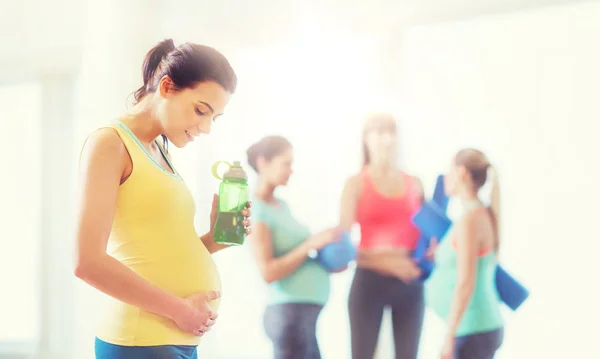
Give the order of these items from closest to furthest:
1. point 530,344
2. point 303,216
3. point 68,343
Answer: point 530,344 < point 303,216 < point 68,343

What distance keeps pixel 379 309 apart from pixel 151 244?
2.77 ft

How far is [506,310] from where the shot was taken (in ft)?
5.15

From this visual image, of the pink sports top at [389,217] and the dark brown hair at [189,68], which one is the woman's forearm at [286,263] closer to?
the pink sports top at [389,217]

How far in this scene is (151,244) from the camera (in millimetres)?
942

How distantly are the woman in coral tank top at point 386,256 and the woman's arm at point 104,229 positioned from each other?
0.80 meters

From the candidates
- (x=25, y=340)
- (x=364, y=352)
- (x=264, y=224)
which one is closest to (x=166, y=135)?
(x=264, y=224)

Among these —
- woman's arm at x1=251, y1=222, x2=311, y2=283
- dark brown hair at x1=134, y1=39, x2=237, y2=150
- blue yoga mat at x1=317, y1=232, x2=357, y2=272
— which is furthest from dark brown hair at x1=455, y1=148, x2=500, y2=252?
dark brown hair at x1=134, y1=39, x2=237, y2=150

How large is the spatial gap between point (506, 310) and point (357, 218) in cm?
44

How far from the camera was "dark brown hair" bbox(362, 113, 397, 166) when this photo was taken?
1631mm

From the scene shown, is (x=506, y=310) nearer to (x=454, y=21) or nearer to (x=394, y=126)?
(x=394, y=126)

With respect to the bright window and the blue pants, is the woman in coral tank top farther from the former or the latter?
the bright window

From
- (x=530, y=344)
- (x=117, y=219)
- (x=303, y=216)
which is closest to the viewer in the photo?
(x=117, y=219)

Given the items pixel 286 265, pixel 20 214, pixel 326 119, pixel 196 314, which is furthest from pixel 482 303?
pixel 20 214

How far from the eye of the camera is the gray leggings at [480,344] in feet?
5.11
